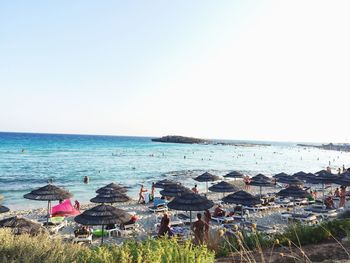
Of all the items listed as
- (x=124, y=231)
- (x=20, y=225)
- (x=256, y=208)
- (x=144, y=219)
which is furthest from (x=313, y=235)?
(x=256, y=208)

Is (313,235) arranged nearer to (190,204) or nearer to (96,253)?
(96,253)

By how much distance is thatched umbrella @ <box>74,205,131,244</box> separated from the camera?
34.1 feet

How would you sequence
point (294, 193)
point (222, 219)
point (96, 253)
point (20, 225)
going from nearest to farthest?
point (96, 253)
point (20, 225)
point (222, 219)
point (294, 193)

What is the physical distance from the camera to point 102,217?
10531mm

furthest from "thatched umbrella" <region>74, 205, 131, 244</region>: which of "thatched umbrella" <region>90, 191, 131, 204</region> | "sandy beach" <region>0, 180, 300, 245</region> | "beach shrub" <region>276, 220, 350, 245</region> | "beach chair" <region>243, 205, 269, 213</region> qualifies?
"beach chair" <region>243, 205, 269, 213</region>

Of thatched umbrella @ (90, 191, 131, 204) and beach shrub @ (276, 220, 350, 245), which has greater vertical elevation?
beach shrub @ (276, 220, 350, 245)

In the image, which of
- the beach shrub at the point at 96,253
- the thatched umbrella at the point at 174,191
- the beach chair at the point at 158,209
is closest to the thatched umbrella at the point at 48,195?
the thatched umbrella at the point at 174,191

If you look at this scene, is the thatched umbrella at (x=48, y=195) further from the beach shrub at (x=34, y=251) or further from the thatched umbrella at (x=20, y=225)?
the beach shrub at (x=34, y=251)

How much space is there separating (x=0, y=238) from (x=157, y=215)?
1403 centimetres

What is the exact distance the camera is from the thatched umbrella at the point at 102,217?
34.1 feet

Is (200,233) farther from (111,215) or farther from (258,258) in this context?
(258,258)

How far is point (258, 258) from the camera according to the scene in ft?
18.7

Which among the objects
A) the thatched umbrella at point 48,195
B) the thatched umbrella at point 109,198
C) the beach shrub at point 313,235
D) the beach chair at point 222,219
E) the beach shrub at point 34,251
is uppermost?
the beach shrub at point 34,251

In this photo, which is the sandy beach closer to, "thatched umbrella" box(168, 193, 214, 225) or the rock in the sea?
"thatched umbrella" box(168, 193, 214, 225)
